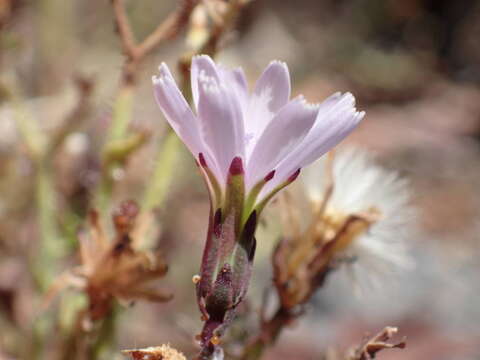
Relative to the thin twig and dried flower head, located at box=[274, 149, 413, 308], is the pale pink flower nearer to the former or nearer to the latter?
dried flower head, located at box=[274, 149, 413, 308]

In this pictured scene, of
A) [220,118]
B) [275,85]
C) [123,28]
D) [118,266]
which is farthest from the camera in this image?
[123,28]

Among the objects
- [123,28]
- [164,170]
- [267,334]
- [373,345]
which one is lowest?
[373,345]

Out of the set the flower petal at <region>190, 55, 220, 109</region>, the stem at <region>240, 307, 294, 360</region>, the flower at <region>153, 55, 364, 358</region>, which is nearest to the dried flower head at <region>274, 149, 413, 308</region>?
the stem at <region>240, 307, 294, 360</region>

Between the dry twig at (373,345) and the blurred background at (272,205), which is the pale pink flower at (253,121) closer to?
the dry twig at (373,345)

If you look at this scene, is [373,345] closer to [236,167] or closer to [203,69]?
[236,167]

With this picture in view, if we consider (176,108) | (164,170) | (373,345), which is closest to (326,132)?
(176,108)

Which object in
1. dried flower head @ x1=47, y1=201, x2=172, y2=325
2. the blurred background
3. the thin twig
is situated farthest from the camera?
the blurred background
